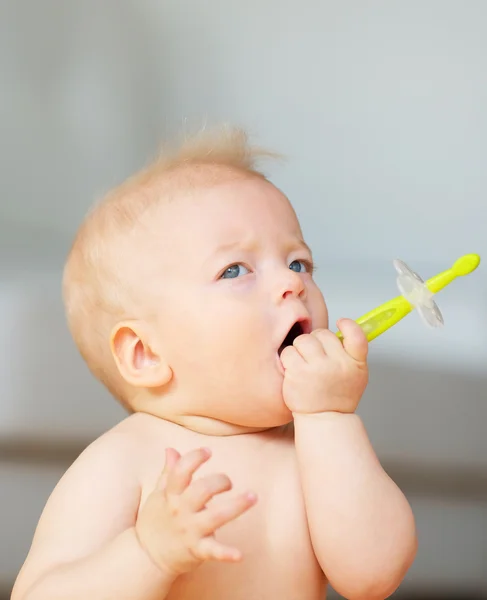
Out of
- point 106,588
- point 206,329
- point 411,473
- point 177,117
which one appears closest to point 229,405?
point 206,329

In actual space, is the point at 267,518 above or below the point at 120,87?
below

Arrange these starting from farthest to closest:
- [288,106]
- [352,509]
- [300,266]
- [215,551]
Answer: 1. [288,106]
2. [300,266]
3. [352,509]
4. [215,551]

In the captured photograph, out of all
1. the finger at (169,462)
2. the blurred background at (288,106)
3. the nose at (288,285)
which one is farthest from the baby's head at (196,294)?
the blurred background at (288,106)

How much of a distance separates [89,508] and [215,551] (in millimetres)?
142

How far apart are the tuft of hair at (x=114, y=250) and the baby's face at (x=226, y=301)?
21mm

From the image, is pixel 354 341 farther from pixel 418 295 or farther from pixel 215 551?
pixel 215 551

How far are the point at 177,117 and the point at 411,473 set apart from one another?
64cm

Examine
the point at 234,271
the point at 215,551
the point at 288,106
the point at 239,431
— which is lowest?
the point at 215,551

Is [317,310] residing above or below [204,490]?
above

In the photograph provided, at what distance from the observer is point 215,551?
1.77ft

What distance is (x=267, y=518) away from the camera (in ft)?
2.25

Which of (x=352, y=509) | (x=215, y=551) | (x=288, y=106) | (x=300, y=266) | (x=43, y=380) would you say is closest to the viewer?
(x=215, y=551)

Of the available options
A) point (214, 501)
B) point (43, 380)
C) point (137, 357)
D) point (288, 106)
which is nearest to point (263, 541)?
point (214, 501)

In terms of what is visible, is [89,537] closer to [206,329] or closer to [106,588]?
[106,588]
